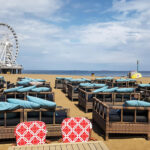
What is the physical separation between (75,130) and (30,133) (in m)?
0.88

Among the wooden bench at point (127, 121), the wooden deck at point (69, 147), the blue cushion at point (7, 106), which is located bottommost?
the wooden bench at point (127, 121)

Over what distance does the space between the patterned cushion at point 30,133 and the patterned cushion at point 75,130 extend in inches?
17.6

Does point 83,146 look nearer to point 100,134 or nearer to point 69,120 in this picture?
point 69,120

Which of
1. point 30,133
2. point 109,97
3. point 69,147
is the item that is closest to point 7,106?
point 30,133

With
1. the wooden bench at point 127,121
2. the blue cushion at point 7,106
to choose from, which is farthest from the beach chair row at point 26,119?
the wooden bench at point 127,121

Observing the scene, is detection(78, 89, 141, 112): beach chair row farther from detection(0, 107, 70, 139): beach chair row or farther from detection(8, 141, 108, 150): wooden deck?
detection(8, 141, 108, 150): wooden deck

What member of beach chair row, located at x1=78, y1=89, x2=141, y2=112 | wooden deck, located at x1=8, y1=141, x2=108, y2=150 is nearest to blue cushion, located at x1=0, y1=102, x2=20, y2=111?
wooden deck, located at x1=8, y1=141, x2=108, y2=150

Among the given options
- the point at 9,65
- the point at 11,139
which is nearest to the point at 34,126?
the point at 11,139

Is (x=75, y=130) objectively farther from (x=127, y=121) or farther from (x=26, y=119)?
(x=127, y=121)

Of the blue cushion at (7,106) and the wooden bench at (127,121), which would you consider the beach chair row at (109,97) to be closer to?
the wooden bench at (127,121)

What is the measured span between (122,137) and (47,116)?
7.44 ft

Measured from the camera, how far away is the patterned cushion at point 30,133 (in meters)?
3.66

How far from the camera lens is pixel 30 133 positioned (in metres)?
3.71

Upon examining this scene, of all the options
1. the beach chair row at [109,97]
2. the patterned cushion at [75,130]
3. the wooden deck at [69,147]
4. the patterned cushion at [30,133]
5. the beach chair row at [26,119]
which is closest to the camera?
the wooden deck at [69,147]
